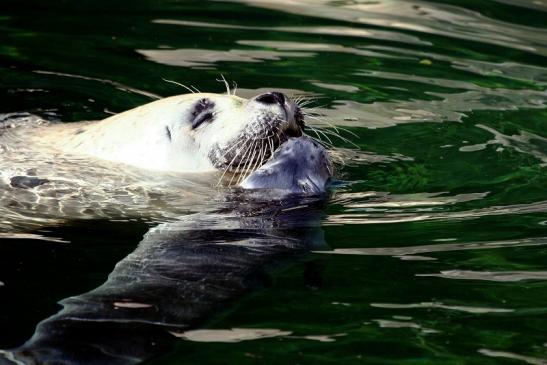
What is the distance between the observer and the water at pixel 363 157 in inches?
182

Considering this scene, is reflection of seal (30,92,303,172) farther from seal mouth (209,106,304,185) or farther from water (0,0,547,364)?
water (0,0,547,364)

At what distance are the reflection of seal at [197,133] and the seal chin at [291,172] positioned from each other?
0.88ft

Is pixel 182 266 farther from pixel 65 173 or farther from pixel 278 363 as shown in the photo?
pixel 65 173

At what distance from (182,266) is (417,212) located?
146 centimetres

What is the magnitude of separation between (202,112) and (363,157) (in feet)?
3.53

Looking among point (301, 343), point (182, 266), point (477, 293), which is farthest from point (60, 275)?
point (477, 293)

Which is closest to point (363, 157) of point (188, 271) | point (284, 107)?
point (284, 107)

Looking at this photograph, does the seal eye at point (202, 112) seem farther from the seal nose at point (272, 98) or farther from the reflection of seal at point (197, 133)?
the seal nose at point (272, 98)

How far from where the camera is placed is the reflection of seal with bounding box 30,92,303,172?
6.39 meters

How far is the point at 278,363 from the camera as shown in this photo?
14.1 feet

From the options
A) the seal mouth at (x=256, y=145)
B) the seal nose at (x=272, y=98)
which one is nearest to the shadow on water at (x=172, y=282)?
the seal mouth at (x=256, y=145)

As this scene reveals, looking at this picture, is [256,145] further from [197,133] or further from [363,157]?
[363,157]

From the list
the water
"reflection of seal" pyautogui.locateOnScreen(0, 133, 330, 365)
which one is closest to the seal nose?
"reflection of seal" pyautogui.locateOnScreen(0, 133, 330, 365)

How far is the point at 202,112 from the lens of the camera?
6691 millimetres
